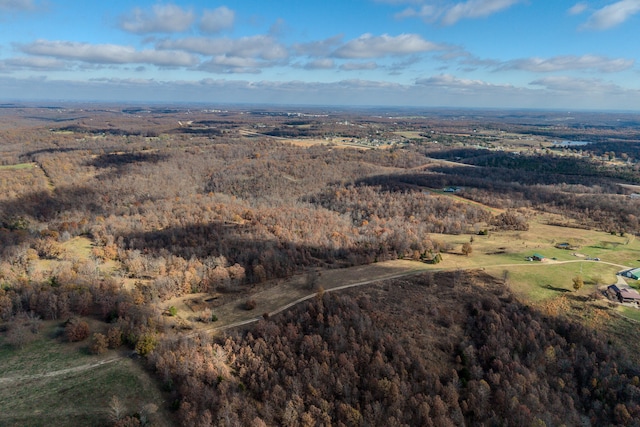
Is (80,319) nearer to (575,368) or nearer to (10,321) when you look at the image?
(10,321)

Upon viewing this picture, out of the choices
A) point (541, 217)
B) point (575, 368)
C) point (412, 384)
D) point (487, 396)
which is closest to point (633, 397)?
point (575, 368)

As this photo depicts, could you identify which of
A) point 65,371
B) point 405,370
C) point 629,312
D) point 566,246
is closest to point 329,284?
Answer: point 405,370

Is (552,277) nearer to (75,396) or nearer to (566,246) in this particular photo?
(566,246)

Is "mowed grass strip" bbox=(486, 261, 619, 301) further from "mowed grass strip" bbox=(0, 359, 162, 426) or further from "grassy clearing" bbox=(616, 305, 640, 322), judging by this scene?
"mowed grass strip" bbox=(0, 359, 162, 426)

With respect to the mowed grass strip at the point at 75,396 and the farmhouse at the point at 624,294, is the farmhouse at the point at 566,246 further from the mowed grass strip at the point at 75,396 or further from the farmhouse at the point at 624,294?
the mowed grass strip at the point at 75,396

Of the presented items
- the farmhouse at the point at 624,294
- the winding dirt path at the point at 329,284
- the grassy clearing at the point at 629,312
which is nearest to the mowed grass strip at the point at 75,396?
the winding dirt path at the point at 329,284

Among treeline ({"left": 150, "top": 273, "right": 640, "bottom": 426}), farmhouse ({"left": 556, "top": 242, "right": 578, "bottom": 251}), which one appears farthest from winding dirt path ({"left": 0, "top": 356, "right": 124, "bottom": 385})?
farmhouse ({"left": 556, "top": 242, "right": 578, "bottom": 251})

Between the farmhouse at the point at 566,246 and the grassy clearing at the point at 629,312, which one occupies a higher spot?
the farmhouse at the point at 566,246
